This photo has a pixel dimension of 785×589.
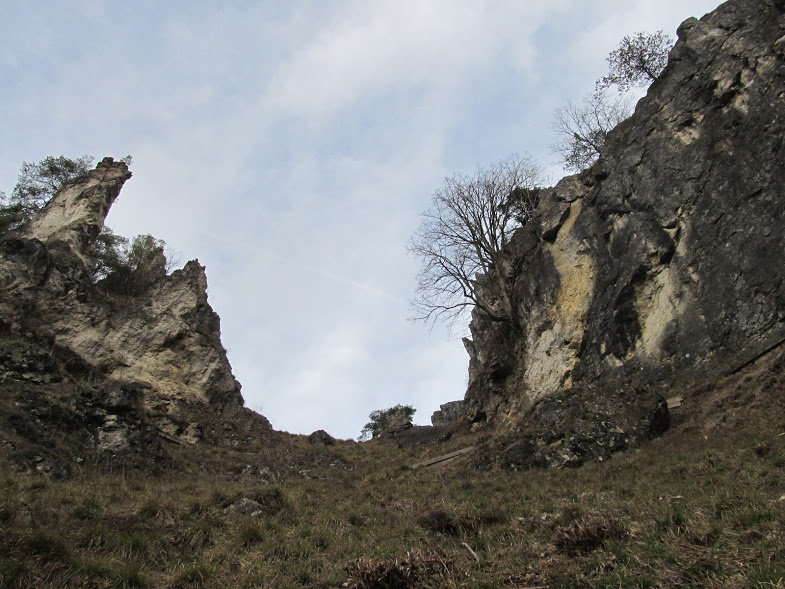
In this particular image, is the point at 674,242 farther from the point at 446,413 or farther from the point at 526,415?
the point at 446,413

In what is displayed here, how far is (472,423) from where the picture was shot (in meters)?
27.6

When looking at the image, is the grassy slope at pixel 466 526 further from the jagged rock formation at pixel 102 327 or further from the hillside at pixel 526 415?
the jagged rock formation at pixel 102 327

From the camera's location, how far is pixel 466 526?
7.28 meters

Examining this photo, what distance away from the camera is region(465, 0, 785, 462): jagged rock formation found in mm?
15070

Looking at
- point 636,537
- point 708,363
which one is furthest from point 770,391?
point 636,537

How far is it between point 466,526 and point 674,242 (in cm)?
1511

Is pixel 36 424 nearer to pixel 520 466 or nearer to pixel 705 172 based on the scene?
pixel 520 466

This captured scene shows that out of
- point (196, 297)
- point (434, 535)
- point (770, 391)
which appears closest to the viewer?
point (434, 535)

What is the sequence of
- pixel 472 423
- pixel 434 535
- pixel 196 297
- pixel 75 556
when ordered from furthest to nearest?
1. pixel 196 297
2. pixel 472 423
3. pixel 434 535
4. pixel 75 556

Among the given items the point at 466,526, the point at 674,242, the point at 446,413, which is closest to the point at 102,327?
the point at 466,526

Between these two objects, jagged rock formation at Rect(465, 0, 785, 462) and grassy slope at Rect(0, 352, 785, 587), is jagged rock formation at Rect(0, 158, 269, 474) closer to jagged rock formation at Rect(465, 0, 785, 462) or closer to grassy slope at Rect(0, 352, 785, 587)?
grassy slope at Rect(0, 352, 785, 587)

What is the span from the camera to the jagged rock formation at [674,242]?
15.1 meters

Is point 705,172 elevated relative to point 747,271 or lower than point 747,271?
elevated

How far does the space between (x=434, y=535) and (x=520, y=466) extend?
590cm
